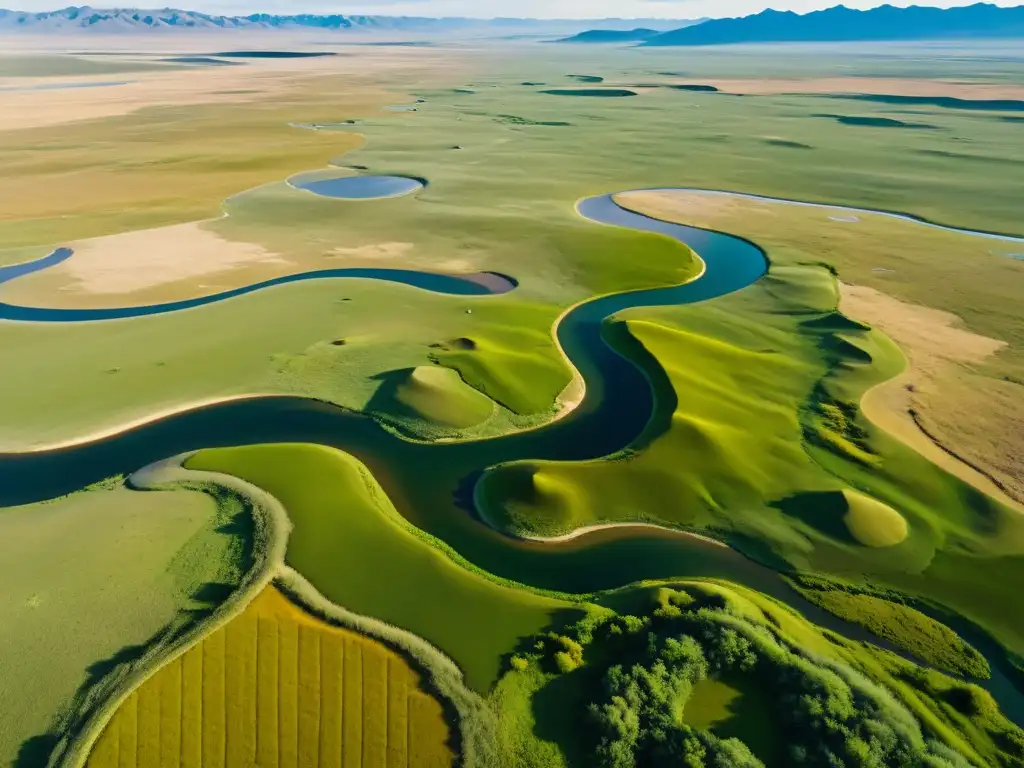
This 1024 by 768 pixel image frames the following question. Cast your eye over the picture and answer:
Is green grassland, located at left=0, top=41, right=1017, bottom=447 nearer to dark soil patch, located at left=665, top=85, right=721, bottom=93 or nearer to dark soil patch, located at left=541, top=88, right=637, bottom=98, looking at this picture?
dark soil patch, located at left=541, top=88, right=637, bottom=98

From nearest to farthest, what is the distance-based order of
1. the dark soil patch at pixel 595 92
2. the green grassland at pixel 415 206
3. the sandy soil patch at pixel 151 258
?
the green grassland at pixel 415 206 → the sandy soil patch at pixel 151 258 → the dark soil patch at pixel 595 92

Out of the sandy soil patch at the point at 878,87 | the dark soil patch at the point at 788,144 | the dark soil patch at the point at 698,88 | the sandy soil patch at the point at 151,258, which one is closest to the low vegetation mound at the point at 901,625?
the sandy soil patch at the point at 151,258

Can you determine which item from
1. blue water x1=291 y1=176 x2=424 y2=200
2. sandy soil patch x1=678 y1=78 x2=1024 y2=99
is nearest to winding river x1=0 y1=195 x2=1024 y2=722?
blue water x1=291 y1=176 x2=424 y2=200

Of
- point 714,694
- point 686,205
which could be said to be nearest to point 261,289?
point 714,694

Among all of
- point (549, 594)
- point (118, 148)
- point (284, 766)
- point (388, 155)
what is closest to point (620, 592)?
point (549, 594)

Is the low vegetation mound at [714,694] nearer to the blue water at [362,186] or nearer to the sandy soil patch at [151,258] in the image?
the sandy soil patch at [151,258]

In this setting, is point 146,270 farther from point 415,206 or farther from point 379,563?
point 379,563
